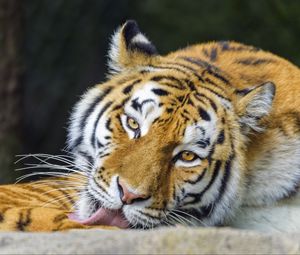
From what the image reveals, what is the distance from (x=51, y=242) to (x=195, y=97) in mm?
1654

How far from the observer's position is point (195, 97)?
4.87 m

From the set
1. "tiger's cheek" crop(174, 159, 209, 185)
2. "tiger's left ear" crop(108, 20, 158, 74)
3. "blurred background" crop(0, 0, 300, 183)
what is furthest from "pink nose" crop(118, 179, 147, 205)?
"blurred background" crop(0, 0, 300, 183)

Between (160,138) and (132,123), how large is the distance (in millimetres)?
218

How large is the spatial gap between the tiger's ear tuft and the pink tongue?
0.91 meters

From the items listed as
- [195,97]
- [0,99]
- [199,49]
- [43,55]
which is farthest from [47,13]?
[195,97]

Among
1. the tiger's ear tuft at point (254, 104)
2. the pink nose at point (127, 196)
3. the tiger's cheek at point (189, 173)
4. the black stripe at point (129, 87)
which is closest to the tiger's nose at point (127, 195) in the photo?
the pink nose at point (127, 196)

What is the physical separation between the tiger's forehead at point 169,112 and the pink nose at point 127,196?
0.35 m

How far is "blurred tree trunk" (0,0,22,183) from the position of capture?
718 cm

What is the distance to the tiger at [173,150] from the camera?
4.41 metres

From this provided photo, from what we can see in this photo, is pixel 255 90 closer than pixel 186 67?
Yes

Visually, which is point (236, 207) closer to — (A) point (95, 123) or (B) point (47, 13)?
(A) point (95, 123)

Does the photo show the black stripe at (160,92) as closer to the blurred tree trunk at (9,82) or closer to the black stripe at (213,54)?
the black stripe at (213,54)

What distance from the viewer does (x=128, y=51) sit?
16.7ft

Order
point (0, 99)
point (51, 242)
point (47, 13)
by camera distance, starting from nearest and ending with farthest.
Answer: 1. point (51, 242)
2. point (0, 99)
3. point (47, 13)
